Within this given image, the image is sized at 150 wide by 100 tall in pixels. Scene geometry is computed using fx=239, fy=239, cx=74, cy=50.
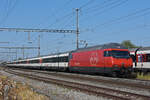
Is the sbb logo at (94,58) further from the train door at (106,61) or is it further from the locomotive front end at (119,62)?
the locomotive front end at (119,62)

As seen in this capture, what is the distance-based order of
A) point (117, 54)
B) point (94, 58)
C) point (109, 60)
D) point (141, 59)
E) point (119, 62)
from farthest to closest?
point (141, 59) → point (94, 58) → point (117, 54) → point (109, 60) → point (119, 62)

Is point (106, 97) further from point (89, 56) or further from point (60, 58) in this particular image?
point (60, 58)

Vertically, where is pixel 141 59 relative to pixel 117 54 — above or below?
below

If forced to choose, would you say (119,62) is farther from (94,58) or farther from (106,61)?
(94,58)

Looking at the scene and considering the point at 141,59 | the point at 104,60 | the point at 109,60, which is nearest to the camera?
the point at 109,60

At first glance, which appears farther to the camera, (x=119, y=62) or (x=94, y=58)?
(x=94, y=58)

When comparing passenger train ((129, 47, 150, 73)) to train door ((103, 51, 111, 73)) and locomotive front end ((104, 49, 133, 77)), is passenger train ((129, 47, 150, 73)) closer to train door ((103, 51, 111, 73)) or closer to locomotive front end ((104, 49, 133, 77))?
locomotive front end ((104, 49, 133, 77))

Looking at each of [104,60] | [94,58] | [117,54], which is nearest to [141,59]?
[117,54]

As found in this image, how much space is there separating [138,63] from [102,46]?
4.41 metres

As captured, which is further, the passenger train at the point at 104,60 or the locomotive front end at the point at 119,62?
the passenger train at the point at 104,60

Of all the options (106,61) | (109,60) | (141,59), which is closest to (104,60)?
(106,61)

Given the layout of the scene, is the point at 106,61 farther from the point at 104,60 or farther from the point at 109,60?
the point at 109,60

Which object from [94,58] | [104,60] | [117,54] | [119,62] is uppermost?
[117,54]

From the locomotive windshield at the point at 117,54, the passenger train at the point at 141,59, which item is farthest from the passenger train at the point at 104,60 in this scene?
the passenger train at the point at 141,59
